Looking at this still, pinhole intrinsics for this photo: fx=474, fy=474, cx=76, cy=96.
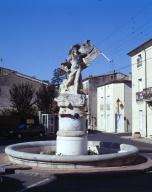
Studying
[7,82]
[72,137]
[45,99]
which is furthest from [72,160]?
[7,82]

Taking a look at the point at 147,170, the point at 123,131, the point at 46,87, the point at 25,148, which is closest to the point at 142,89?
the point at 123,131

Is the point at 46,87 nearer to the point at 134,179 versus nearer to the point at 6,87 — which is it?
the point at 6,87

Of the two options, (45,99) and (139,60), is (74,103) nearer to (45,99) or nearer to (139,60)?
(139,60)

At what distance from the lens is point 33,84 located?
6153cm

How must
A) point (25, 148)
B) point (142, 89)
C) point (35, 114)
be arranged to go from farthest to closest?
point (35, 114), point (142, 89), point (25, 148)

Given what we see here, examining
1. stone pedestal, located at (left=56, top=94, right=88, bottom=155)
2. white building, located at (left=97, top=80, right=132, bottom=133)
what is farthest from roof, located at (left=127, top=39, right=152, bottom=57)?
stone pedestal, located at (left=56, top=94, right=88, bottom=155)

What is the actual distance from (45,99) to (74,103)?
134 feet

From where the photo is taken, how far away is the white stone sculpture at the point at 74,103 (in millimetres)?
16281

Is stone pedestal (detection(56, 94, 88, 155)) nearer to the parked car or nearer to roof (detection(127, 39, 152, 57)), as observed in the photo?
roof (detection(127, 39, 152, 57))

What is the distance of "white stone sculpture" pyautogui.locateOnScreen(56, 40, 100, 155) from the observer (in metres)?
16.3

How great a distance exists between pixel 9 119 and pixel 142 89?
12941 millimetres

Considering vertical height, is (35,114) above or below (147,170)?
above

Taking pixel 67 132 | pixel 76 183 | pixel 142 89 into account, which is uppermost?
pixel 142 89

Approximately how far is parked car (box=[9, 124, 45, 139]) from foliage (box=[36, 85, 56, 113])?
1285cm
